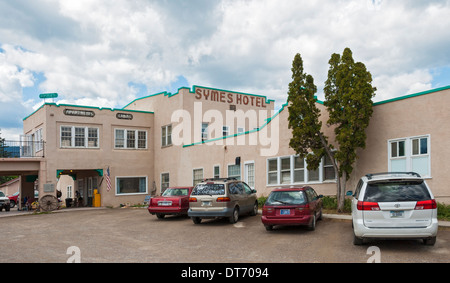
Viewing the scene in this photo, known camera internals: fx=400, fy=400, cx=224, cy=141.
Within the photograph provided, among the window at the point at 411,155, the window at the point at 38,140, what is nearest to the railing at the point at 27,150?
the window at the point at 38,140

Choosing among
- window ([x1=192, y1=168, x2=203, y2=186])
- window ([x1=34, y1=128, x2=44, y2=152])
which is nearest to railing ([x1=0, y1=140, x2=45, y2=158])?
window ([x1=34, y1=128, x2=44, y2=152])

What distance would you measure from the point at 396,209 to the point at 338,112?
777 centimetres

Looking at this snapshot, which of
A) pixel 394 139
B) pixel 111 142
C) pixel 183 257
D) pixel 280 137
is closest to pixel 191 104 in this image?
pixel 111 142

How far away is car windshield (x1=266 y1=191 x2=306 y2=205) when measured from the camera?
12766 mm

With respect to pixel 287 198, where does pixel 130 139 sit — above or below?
above

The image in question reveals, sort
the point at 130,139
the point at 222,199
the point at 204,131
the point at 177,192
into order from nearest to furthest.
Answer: the point at 222,199
the point at 177,192
the point at 204,131
the point at 130,139

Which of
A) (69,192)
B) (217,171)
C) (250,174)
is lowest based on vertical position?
(69,192)

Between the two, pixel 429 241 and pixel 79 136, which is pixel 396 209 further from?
pixel 79 136

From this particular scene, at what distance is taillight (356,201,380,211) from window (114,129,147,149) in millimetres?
24356

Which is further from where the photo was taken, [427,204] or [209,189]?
[209,189]

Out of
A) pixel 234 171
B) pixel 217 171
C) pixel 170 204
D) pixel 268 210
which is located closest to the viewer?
pixel 268 210

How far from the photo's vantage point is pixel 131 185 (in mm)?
31328

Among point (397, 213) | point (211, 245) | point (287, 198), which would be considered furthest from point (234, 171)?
point (397, 213)
